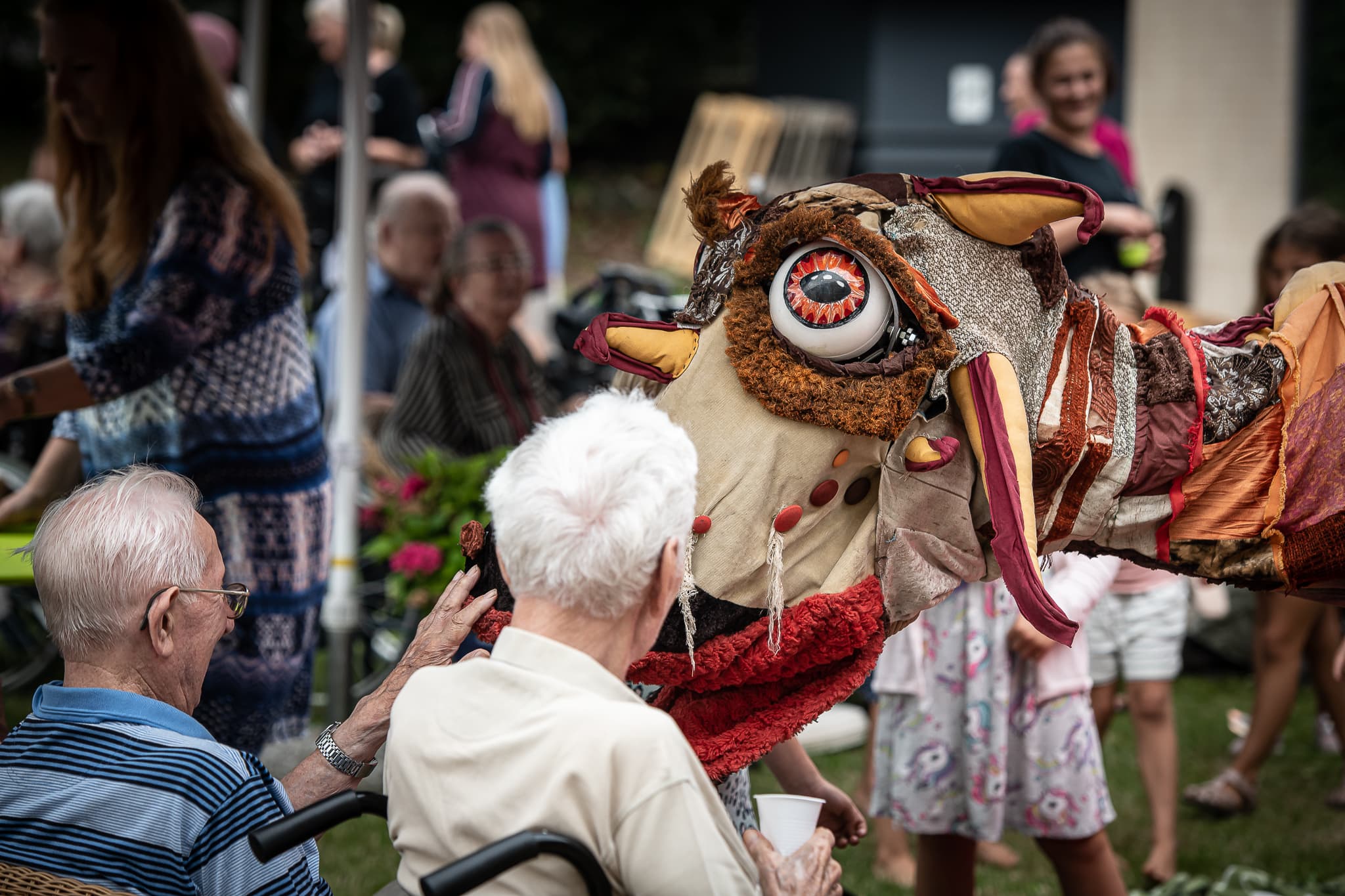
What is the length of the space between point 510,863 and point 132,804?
610 millimetres

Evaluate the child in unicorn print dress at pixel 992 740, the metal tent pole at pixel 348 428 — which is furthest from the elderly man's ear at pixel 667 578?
the metal tent pole at pixel 348 428

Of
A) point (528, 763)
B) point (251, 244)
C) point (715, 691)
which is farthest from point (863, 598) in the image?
point (251, 244)

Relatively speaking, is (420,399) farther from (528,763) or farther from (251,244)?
(528,763)

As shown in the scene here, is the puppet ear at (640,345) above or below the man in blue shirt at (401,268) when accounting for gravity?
above

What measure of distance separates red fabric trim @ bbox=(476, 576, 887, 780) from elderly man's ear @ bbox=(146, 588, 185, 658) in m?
0.43

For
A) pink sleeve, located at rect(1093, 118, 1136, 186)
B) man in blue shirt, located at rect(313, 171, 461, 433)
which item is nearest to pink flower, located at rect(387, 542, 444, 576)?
man in blue shirt, located at rect(313, 171, 461, 433)

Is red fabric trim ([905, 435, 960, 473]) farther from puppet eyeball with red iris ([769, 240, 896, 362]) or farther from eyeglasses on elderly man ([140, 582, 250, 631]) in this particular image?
eyeglasses on elderly man ([140, 582, 250, 631])

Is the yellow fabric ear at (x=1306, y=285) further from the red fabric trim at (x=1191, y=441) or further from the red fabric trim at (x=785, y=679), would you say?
the red fabric trim at (x=785, y=679)

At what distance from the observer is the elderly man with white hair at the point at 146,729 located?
1802mm

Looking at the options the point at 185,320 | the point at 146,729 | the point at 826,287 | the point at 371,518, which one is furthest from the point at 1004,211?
the point at 371,518

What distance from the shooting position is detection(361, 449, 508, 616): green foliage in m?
4.25

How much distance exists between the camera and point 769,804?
1.90 meters

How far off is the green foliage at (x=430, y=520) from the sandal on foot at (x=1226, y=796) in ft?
8.20

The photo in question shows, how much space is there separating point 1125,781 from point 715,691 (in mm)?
3125
